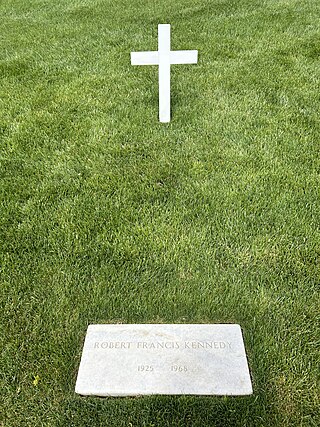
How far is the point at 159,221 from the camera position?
296cm

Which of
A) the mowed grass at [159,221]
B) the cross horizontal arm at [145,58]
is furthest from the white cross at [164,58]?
the mowed grass at [159,221]

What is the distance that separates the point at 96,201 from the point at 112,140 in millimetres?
893

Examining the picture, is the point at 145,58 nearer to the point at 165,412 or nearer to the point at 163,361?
the point at 163,361

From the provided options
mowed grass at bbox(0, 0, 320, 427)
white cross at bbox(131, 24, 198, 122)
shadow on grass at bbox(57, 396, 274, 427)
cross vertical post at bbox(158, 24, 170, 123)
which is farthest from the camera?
white cross at bbox(131, 24, 198, 122)

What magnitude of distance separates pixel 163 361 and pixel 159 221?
110 cm

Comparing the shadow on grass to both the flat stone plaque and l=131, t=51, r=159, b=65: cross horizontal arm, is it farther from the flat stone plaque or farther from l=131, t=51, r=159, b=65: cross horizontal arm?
l=131, t=51, r=159, b=65: cross horizontal arm

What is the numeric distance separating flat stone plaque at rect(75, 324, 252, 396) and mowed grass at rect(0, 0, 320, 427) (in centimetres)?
6

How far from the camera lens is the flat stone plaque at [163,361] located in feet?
6.50

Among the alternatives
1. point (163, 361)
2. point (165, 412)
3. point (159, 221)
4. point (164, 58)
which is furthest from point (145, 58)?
point (165, 412)

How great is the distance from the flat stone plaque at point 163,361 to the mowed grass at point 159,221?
6 centimetres

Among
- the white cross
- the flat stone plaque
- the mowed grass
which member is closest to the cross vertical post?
the white cross

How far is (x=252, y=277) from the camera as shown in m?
2.57

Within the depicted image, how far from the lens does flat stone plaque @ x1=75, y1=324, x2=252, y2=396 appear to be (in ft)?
6.50

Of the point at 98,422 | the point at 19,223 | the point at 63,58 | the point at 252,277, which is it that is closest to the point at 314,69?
the point at 63,58
